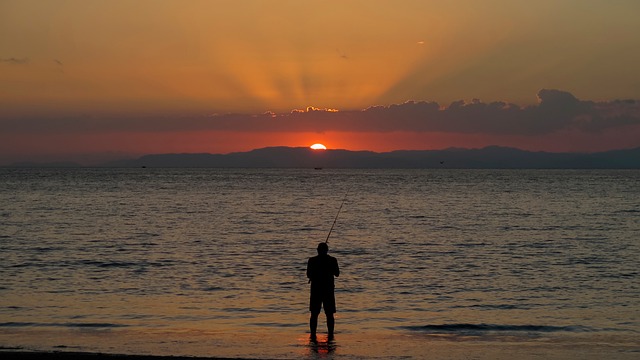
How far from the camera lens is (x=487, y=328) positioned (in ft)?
57.5

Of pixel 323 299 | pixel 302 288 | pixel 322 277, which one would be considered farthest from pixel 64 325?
pixel 302 288

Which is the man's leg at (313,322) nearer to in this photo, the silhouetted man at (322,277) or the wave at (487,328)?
the silhouetted man at (322,277)

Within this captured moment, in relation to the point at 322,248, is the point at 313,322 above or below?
below

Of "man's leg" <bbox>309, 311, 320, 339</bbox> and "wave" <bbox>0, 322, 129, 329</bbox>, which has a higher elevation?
"man's leg" <bbox>309, 311, 320, 339</bbox>

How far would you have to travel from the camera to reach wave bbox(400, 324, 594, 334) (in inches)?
678

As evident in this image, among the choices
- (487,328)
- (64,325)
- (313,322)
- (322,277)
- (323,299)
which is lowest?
(487,328)

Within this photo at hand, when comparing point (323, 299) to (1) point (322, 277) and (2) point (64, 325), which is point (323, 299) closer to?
(1) point (322, 277)

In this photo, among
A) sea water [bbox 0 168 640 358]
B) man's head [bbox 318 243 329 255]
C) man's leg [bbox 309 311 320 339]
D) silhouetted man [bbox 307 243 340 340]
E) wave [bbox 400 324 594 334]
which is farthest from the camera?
wave [bbox 400 324 594 334]

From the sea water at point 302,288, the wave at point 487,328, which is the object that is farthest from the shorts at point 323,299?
the wave at point 487,328

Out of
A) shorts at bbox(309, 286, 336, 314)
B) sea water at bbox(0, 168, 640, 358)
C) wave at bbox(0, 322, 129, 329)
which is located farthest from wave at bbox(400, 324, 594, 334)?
wave at bbox(0, 322, 129, 329)

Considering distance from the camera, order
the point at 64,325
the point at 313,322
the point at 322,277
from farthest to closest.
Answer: the point at 64,325 < the point at 313,322 < the point at 322,277

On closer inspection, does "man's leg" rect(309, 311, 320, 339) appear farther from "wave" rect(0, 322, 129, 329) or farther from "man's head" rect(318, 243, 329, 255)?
"wave" rect(0, 322, 129, 329)

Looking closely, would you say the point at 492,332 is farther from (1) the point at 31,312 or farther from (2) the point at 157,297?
(1) the point at 31,312

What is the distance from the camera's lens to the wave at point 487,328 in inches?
678
